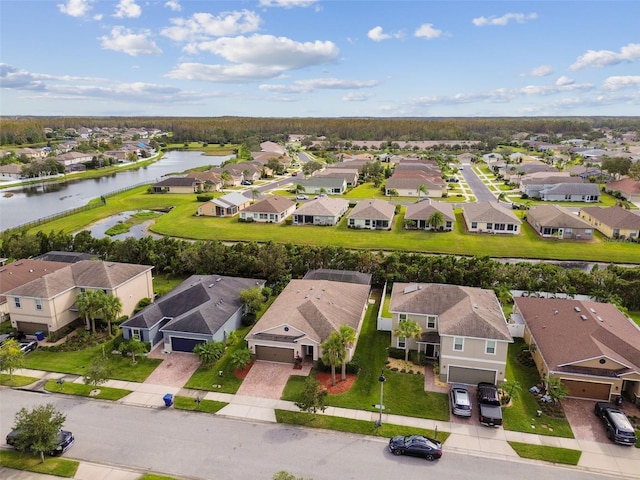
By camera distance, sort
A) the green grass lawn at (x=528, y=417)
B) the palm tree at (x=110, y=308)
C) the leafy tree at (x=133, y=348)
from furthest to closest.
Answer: the palm tree at (x=110, y=308)
the leafy tree at (x=133, y=348)
the green grass lawn at (x=528, y=417)

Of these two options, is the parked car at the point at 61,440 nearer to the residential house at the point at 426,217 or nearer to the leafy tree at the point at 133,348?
the leafy tree at the point at 133,348

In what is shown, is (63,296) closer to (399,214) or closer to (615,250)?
(399,214)

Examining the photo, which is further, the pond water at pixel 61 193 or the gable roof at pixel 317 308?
the pond water at pixel 61 193

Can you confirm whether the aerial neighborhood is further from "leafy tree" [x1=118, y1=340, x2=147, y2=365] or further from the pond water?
the pond water

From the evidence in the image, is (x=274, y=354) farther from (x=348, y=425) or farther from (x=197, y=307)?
(x=348, y=425)

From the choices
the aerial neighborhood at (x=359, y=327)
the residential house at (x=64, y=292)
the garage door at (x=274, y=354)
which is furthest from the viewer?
the residential house at (x=64, y=292)

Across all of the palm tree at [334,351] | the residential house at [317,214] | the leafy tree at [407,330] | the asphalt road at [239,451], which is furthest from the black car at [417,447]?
the residential house at [317,214]

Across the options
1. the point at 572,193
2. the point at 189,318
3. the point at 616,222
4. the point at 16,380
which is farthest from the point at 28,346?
the point at 572,193

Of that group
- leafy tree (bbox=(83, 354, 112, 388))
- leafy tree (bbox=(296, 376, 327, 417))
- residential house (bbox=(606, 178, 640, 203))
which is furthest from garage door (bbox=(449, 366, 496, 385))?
residential house (bbox=(606, 178, 640, 203))
